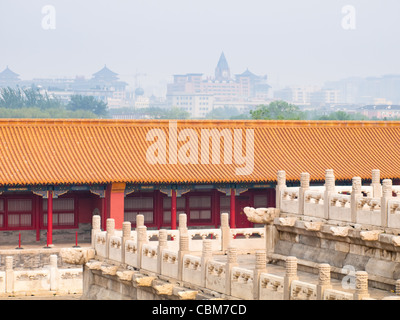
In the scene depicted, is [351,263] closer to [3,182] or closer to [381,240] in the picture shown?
[381,240]

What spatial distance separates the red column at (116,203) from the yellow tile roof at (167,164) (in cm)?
49

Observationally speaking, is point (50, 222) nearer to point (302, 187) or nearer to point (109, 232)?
point (109, 232)

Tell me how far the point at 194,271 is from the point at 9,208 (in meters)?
21.6

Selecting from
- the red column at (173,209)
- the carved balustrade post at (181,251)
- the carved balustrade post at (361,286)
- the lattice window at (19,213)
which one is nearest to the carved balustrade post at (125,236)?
the carved balustrade post at (181,251)

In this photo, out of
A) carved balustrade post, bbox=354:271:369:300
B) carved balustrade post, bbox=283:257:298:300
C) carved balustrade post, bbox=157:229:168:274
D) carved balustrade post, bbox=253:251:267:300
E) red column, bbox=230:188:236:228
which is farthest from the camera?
red column, bbox=230:188:236:228

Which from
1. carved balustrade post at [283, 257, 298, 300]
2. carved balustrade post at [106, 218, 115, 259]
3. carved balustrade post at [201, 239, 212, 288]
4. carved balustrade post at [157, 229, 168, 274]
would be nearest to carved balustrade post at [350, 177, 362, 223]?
carved balustrade post at [283, 257, 298, 300]

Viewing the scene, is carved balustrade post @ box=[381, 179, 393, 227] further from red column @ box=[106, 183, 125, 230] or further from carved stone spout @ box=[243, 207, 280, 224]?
red column @ box=[106, 183, 125, 230]

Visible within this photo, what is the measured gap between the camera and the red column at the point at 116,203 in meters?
49.1

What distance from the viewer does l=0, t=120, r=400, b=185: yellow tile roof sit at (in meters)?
49.4

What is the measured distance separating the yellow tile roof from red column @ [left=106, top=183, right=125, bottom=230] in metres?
0.49

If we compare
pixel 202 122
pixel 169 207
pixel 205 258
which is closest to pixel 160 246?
pixel 205 258
